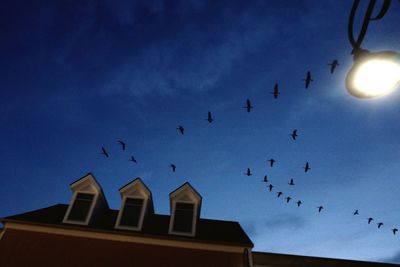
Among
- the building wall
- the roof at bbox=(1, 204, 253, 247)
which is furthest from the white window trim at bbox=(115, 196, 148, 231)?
the building wall

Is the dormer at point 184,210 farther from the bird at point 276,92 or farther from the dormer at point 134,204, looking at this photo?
the bird at point 276,92

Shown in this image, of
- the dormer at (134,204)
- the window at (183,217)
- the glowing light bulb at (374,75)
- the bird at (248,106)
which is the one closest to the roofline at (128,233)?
the dormer at (134,204)

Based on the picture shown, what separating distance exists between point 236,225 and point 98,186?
8.00 meters

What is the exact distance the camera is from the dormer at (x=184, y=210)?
13320mm

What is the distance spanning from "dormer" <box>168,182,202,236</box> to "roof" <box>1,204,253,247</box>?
1.59ft

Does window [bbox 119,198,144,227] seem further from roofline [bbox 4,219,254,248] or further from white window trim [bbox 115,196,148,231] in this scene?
roofline [bbox 4,219,254,248]

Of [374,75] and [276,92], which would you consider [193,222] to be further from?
[374,75]

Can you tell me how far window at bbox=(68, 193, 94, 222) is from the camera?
43.9 feet

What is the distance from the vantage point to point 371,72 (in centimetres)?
351

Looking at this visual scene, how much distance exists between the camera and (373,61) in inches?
136

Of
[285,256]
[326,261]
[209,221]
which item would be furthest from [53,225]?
[326,261]

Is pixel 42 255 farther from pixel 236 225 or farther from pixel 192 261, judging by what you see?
pixel 236 225

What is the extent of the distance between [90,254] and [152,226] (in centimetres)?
316

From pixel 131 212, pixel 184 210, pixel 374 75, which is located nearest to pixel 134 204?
pixel 131 212
